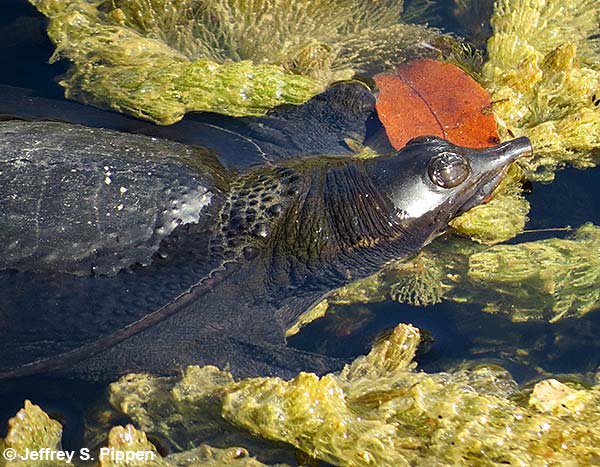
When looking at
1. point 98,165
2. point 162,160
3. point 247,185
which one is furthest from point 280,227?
point 98,165

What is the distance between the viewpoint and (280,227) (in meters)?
3.23

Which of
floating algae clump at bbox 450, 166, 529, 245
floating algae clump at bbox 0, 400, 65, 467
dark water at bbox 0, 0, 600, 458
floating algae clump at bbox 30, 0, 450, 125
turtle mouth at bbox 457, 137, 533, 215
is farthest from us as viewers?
floating algae clump at bbox 30, 0, 450, 125

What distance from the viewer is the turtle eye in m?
→ 3.01

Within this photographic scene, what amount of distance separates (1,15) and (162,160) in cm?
196

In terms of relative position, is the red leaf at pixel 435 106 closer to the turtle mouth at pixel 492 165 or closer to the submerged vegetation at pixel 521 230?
the submerged vegetation at pixel 521 230

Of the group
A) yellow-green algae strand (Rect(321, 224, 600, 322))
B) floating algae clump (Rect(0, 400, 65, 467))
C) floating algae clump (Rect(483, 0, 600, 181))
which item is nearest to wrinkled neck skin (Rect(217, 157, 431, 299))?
yellow-green algae strand (Rect(321, 224, 600, 322))

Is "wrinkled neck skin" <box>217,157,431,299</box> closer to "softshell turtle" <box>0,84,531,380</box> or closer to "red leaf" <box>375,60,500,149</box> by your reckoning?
"softshell turtle" <box>0,84,531,380</box>

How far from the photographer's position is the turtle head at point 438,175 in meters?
3.04

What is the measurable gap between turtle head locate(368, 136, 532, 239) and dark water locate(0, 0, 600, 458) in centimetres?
47

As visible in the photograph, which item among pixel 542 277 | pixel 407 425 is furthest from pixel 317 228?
pixel 407 425

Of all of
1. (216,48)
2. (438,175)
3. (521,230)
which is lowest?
(521,230)

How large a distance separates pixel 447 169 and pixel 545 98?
966 mm

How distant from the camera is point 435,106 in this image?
3598 millimetres

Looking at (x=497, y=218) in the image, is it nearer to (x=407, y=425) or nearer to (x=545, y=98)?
(x=545, y=98)
